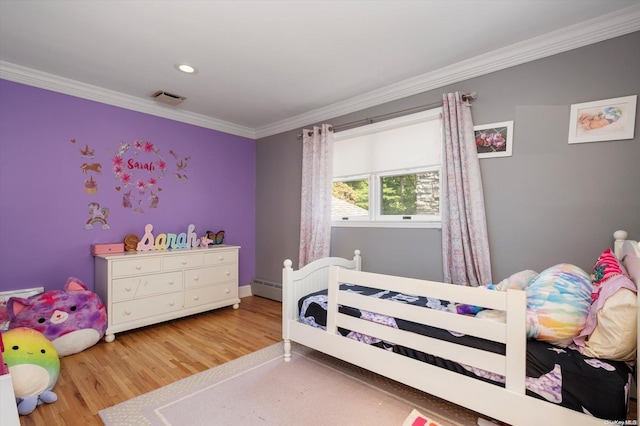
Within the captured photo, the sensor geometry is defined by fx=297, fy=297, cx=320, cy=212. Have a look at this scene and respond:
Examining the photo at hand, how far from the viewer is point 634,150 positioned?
5.97ft

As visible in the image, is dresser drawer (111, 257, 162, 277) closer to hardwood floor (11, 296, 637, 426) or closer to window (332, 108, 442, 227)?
hardwood floor (11, 296, 637, 426)

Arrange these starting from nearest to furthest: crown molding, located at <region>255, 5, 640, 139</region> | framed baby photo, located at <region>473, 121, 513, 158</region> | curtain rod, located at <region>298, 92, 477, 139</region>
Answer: crown molding, located at <region>255, 5, 640, 139</region>, framed baby photo, located at <region>473, 121, 513, 158</region>, curtain rod, located at <region>298, 92, 477, 139</region>

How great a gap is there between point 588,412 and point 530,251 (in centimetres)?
115

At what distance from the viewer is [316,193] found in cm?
337

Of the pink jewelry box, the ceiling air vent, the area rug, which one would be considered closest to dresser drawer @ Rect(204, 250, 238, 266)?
the pink jewelry box

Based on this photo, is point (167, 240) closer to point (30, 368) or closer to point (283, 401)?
point (30, 368)

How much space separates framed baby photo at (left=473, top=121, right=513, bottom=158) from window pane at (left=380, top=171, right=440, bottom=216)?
0.44 metres

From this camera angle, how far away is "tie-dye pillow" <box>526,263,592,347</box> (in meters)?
1.35

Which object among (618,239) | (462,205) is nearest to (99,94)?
(462,205)

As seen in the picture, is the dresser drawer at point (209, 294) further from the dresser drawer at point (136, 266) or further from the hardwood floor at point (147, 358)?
the dresser drawer at point (136, 266)

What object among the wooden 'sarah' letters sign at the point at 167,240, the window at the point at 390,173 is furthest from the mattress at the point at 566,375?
the wooden 'sarah' letters sign at the point at 167,240

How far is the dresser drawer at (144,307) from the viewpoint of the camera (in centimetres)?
272

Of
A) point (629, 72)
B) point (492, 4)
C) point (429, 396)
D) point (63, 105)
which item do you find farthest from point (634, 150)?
point (63, 105)

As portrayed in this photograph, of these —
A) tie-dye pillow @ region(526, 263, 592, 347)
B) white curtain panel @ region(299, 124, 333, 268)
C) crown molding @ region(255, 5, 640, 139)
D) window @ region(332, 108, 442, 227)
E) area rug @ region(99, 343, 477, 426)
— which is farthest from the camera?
white curtain panel @ region(299, 124, 333, 268)
